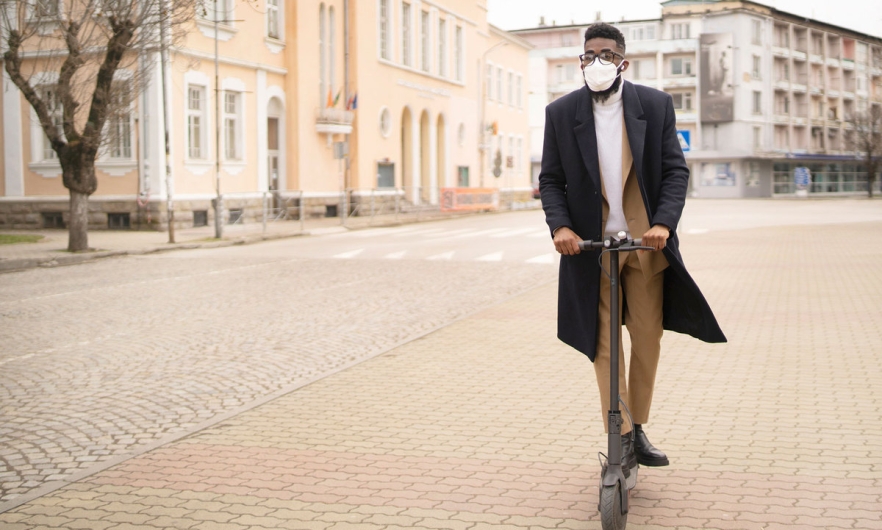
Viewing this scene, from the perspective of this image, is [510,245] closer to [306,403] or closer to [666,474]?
[306,403]

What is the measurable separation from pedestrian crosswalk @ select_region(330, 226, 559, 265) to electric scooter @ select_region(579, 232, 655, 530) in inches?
571

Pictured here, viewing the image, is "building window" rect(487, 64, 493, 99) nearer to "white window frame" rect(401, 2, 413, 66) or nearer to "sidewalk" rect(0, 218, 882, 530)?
"white window frame" rect(401, 2, 413, 66)

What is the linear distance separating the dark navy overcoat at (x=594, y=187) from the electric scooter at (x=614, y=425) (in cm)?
24

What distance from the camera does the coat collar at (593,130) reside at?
14.4 ft

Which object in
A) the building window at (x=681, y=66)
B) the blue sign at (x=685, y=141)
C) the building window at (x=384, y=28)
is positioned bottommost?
the blue sign at (x=685, y=141)

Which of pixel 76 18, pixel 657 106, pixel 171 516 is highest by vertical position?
pixel 76 18

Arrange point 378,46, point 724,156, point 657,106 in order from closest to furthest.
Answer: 1. point 657,106
2. point 378,46
3. point 724,156

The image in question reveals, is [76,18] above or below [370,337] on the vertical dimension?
above

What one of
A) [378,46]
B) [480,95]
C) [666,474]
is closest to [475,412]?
[666,474]

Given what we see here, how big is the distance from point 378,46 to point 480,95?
42.0 ft

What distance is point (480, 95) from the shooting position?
55500 millimetres

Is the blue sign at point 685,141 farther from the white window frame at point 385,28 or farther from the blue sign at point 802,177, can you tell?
the blue sign at point 802,177

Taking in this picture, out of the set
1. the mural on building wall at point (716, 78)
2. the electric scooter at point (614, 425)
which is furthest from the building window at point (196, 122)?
the mural on building wall at point (716, 78)

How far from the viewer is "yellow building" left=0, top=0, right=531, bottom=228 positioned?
3028 cm
